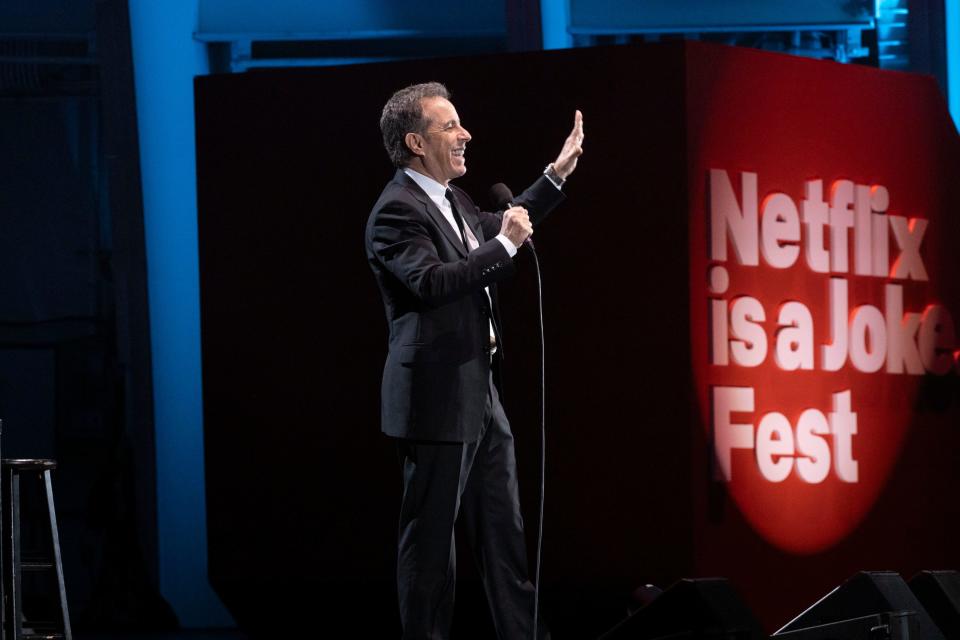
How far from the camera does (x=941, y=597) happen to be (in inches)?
137

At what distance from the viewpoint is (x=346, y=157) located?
5.02 m

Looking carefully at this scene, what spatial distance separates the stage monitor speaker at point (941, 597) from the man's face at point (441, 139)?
5.26ft

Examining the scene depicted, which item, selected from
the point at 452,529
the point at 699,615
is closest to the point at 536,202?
the point at 452,529

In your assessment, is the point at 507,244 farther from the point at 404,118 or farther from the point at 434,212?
the point at 404,118

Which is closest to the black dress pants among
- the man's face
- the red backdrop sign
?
the man's face

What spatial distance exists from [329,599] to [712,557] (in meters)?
1.42

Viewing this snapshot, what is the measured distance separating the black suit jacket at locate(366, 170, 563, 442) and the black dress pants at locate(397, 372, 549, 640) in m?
0.08

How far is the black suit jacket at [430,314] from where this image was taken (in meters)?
3.38

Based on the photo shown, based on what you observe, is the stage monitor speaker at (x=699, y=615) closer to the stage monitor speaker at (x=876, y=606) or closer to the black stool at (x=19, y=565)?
the stage monitor speaker at (x=876, y=606)

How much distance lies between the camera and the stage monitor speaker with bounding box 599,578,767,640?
117 inches

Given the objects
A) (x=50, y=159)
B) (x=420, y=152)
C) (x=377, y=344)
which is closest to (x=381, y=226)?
(x=420, y=152)

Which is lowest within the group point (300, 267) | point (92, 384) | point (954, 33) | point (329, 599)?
point (329, 599)

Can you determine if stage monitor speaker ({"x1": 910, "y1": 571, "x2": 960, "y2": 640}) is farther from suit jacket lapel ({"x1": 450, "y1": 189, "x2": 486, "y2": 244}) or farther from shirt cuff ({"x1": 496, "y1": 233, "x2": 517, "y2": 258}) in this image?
suit jacket lapel ({"x1": 450, "y1": 189, "x2": 486, "y2": 244})

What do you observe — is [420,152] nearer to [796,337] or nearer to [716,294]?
[716,294]
